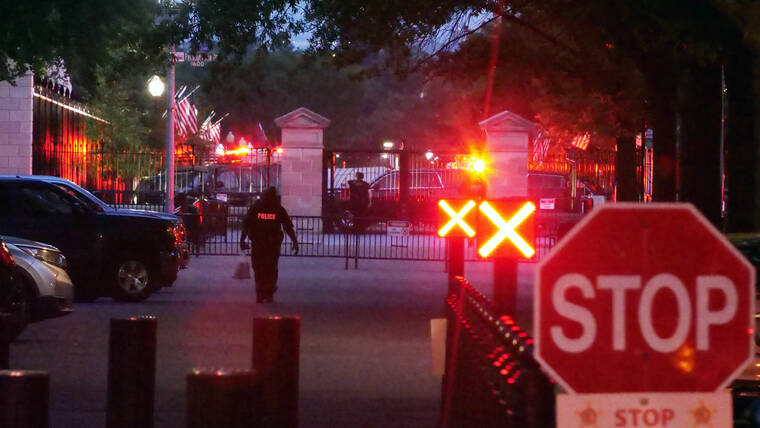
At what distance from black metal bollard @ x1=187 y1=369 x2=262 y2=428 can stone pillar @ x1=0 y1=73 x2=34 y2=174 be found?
86.6 ft

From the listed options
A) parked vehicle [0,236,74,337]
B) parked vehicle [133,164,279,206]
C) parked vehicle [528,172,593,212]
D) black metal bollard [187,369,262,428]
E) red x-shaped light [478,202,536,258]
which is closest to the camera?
black metal bollard [187,369,262,428]

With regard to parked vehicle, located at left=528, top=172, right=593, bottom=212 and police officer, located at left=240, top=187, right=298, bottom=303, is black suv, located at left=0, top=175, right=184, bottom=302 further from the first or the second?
parked vehicle, located at left=528, top=172, right=593, bottom=212

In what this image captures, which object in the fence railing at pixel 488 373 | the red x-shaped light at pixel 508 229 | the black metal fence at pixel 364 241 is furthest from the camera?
the black metal fence at pixel 364 241

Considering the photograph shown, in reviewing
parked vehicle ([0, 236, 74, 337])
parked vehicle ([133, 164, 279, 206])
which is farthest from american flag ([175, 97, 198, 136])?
parked vehicle ([0, 236, 74, 337])

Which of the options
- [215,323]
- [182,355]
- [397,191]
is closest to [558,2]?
[215,323]

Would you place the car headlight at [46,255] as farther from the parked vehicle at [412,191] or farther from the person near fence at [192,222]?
the parked vehicle at [412,191]

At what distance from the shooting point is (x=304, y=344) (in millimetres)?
13414

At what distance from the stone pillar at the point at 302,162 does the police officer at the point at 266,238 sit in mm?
14580

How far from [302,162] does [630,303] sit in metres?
29.1

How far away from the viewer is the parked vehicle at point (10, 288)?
12.1m

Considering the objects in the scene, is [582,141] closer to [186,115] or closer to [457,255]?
[186,115]

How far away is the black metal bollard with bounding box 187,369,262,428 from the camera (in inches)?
191

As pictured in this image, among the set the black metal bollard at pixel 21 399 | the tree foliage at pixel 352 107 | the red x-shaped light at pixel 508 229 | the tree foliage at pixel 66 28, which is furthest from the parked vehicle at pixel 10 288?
the tree foliage at pixel 352 107

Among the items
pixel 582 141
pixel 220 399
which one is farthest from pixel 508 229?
pixel 582 141
